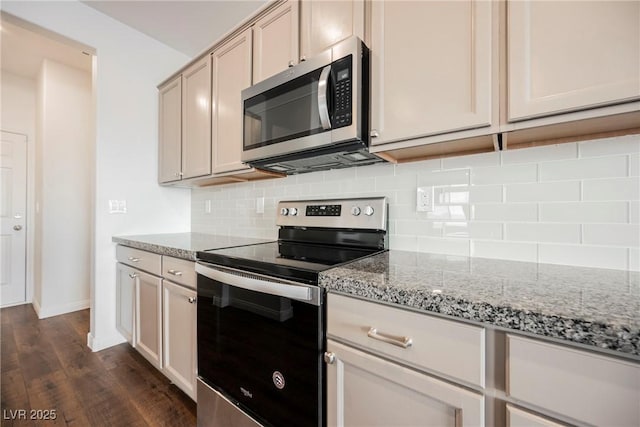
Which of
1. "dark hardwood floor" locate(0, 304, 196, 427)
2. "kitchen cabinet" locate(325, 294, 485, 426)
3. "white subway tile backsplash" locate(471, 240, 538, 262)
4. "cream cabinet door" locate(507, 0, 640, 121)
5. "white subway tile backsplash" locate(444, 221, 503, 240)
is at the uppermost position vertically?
"cream cabinet door" locate(507, 0, 640, 121)

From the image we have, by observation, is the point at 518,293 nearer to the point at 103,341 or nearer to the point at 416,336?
the point at 416,336

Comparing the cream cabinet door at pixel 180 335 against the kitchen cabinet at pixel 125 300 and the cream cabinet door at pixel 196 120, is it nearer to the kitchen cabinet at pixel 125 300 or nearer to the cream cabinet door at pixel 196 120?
the kitchen cabinet at pixel 125 300

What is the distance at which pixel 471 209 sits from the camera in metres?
1.21

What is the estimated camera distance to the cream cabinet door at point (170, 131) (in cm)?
226

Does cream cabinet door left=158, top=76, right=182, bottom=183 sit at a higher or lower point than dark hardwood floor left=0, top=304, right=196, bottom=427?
higher

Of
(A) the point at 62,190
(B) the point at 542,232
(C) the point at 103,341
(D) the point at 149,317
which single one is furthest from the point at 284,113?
(A) the point at 62,190

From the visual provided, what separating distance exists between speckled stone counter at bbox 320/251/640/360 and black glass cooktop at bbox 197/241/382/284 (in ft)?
0.27

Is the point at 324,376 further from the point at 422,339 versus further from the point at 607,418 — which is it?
the point at 607,418

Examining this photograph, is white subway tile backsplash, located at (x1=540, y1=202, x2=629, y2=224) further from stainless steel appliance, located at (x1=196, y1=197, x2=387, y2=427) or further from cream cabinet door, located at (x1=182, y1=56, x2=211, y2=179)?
cream cabinet door, located at (x1=182, y1=56, x2=211, y2=179)

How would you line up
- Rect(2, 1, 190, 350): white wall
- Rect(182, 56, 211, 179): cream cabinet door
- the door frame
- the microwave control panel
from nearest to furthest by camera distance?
1. the microwave control panel
2. Rect(182, 56, 211, 179): cream cabinet door
3. Rect(2, 1, 190, 350): white wall
4. the door frame

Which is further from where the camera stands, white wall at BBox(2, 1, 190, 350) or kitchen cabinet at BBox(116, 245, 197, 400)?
white wall at BBox(2, 1, 190, 350)

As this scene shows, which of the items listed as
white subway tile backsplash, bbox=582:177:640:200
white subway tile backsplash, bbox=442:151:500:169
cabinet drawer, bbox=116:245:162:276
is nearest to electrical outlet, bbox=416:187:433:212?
white subway tile backsplash, bbox=442:151:500:169

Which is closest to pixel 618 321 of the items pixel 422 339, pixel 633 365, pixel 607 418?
pixel 633 365

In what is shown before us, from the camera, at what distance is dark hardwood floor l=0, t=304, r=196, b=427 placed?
1.46 metres
